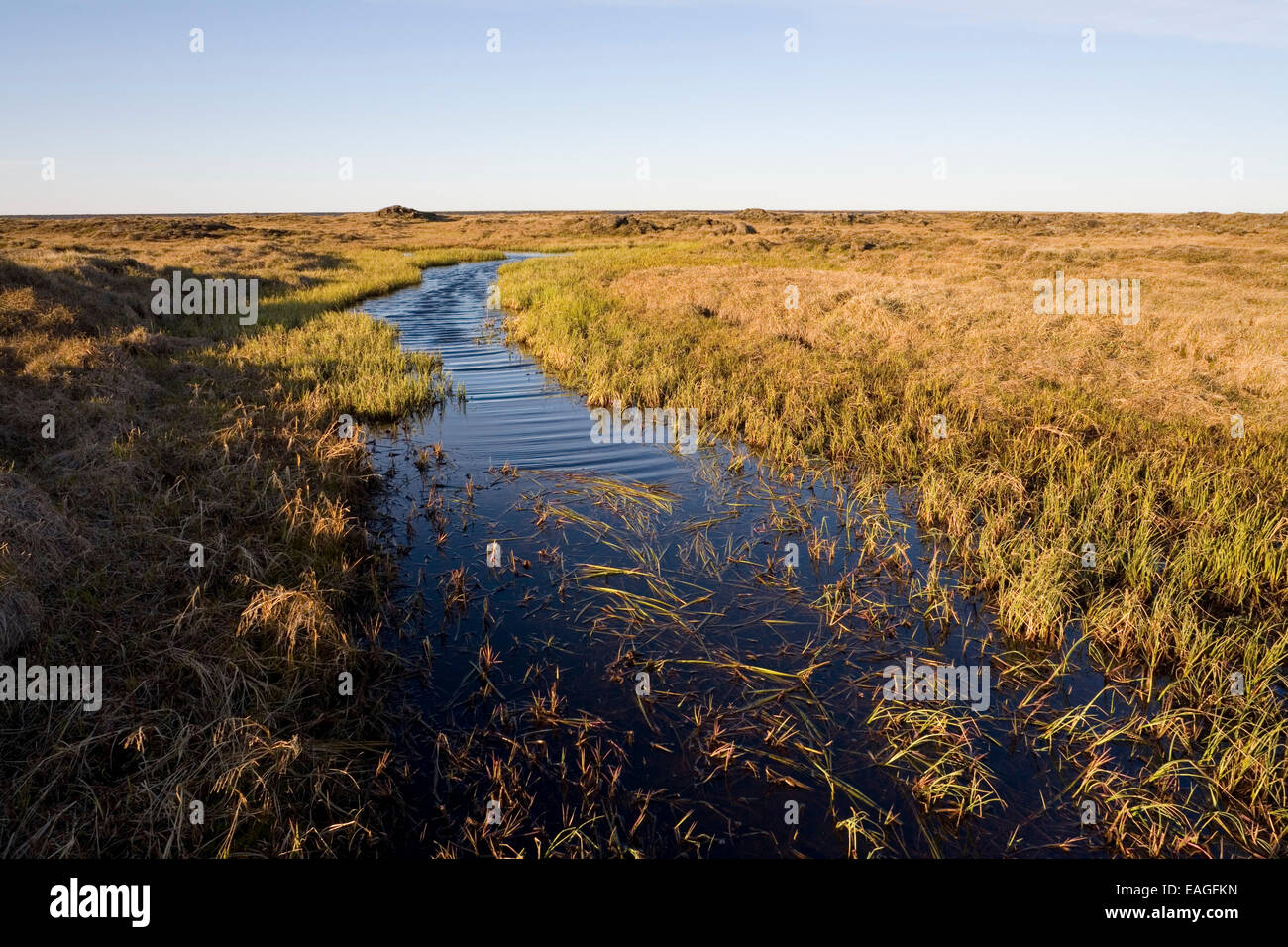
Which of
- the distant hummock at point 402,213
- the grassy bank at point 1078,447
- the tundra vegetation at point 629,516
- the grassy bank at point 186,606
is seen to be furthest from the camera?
the distant hummock at point 402,213

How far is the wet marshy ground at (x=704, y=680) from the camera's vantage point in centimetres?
421

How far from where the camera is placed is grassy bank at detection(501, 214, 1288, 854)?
15.7 feet

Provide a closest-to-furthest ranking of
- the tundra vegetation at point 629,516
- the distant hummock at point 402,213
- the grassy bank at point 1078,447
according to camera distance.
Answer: the tundra vegetation at point 629,516
the grassy bank at point 1078,447
the distant hummock at point 402,213

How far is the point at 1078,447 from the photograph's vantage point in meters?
9.37

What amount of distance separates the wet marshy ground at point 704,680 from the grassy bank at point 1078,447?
49 cm

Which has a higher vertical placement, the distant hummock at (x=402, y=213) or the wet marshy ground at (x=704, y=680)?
the distant hummock at (x=402, y=213)

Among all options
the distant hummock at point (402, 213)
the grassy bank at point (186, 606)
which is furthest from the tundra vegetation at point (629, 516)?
the distant hummock at point (402, 213)

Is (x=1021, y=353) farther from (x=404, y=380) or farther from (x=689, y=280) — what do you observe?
(x=689, y=280)

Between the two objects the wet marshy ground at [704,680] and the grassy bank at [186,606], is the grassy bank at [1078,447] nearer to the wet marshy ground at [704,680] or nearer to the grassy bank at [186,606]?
the wet marshy ground at [704,680]

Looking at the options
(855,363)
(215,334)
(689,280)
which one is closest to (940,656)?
(855,363)

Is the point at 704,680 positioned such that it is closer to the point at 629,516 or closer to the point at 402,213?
the point at 629,516

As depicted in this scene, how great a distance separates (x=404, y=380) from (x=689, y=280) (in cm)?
1617

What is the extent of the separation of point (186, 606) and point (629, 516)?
496 centimetres

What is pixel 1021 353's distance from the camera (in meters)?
14.5
